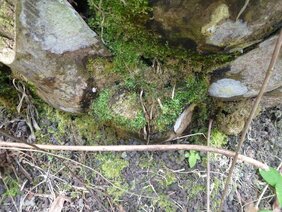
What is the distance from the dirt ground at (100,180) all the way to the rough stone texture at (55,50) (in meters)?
0.23

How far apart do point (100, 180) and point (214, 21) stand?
2.41 feet

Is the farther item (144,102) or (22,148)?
(22,148)

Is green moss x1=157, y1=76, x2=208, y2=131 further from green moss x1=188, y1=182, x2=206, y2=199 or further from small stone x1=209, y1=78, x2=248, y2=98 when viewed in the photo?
green moss x1=188, y1=182, x2=206, y2=199

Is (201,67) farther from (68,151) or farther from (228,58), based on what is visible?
(68,151)

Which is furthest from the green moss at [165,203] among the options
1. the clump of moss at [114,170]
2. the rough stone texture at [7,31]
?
the rough stone texture at [7,31]

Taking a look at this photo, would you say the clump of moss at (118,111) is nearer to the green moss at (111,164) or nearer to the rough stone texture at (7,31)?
the green moss at (111,164)

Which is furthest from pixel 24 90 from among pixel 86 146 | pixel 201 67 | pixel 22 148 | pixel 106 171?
pixel 201 67

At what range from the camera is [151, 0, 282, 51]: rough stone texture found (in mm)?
977

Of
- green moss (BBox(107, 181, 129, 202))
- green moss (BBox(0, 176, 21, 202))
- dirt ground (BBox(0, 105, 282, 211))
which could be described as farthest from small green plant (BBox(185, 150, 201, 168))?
green moss (BBox(0, 176, 21, 202))

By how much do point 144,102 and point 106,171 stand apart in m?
0.32

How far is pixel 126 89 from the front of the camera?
130 cm

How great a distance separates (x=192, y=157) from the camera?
58.3 inches

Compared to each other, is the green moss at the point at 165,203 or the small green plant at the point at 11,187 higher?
the green moss at the point at 165,203

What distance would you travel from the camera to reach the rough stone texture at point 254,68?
1190 millimetres
